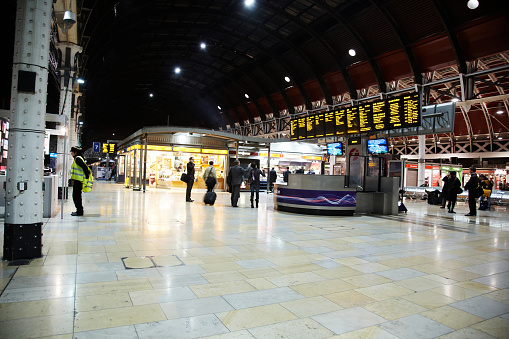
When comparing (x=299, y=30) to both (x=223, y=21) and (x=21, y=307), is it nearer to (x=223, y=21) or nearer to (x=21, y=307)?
(x=223, y=21)

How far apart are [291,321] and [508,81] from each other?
3218cm

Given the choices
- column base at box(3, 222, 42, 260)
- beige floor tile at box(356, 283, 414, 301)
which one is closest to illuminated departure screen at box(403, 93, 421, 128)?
beige floor tile at box(356, 283, 414, 301)

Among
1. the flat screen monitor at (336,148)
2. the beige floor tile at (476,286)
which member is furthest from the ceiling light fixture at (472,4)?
the beige floor tile at (476,286)

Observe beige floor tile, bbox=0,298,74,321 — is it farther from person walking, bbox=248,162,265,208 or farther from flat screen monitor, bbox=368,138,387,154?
flat screen monitor, bbox=368,138,387,154

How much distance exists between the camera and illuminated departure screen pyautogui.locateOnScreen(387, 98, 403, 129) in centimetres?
1101

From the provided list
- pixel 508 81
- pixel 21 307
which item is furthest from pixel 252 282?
pixel 508 81

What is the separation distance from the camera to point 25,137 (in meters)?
4.23

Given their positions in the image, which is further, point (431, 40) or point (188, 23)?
point (188, 23)

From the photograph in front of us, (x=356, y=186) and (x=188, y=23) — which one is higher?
(x=188, y=23)

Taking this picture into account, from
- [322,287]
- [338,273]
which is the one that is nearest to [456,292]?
[338,273]

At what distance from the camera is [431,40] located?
685 inches

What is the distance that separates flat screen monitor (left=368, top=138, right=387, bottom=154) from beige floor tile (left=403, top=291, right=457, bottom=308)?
8920 millimetres

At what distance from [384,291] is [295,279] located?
0.98 meters

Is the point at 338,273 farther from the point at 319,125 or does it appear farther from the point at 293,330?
the point at 319,125
